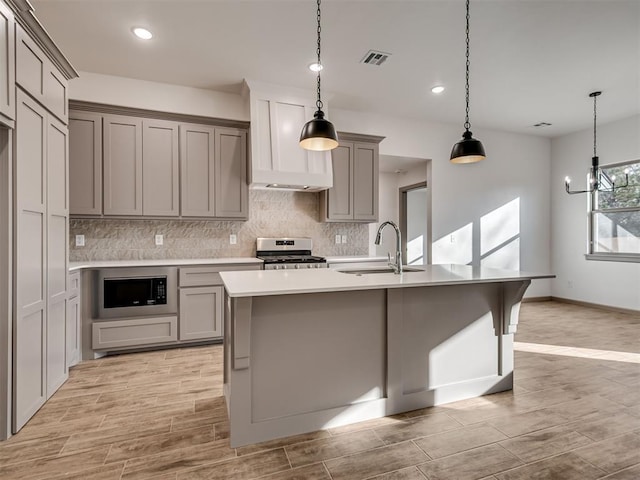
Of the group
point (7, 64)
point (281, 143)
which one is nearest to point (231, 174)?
point (281, 143)

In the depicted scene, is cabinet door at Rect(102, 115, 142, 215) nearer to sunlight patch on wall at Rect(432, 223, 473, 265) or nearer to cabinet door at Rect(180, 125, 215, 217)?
cabinet door at Rect(180, 125, 215, 217)

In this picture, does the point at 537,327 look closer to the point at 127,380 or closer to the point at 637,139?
the point at 637,139

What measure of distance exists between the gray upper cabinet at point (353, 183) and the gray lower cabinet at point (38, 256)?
2.84m

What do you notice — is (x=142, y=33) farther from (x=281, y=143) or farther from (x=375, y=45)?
(x=375, y=45)

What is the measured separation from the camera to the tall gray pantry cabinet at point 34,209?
204 centimetres

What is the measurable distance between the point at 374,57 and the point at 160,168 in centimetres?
254

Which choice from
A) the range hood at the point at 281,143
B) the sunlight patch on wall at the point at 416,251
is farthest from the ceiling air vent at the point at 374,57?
the sunlight patch on wall at the point at 416,251

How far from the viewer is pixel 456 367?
249 cm

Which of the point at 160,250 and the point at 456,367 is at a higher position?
the point at 160,250

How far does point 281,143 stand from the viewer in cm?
417

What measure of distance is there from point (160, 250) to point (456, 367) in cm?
342

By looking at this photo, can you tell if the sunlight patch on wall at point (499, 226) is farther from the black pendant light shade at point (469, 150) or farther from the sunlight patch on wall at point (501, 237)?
the black pendant light shade at point (469, 150)

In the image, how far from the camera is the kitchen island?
197cm

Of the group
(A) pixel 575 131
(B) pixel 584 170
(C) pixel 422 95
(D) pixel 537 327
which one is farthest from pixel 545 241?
(C) pixel 422 95
